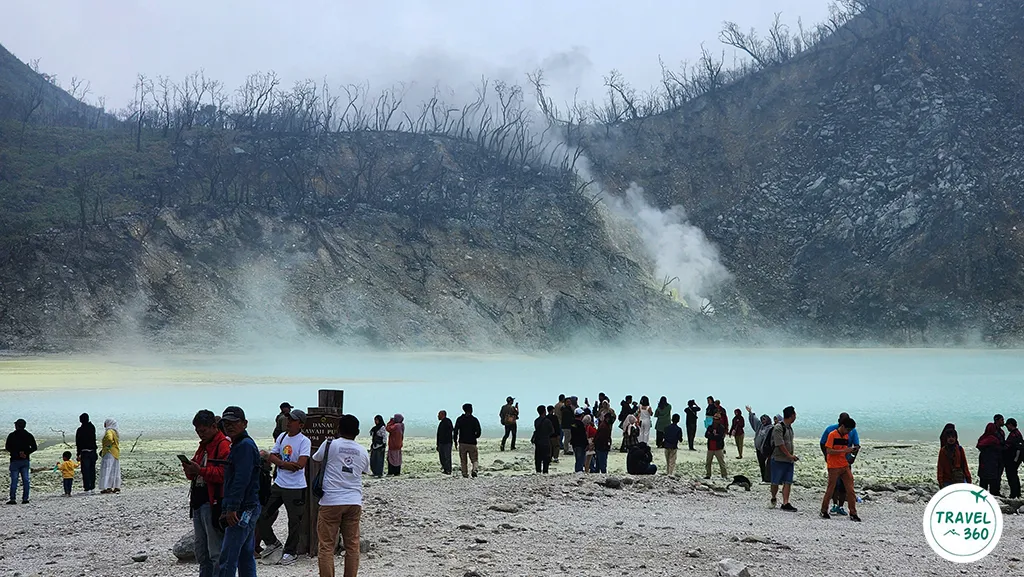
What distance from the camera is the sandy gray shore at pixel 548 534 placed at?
9.97m

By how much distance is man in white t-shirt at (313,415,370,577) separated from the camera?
849 centimetres

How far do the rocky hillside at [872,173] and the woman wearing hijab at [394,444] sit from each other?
2427 inches

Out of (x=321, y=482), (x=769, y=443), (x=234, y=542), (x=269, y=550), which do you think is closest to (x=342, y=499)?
(x=321, y=482)

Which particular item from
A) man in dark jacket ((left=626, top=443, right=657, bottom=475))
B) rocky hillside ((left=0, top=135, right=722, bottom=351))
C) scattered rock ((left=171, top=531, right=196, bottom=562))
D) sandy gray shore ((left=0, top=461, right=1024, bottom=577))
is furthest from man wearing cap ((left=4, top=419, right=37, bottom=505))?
rocky hillside ((left=0, top=135, right=722, bottom=351))

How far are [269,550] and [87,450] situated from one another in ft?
26.5

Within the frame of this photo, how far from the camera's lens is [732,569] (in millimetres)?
9383

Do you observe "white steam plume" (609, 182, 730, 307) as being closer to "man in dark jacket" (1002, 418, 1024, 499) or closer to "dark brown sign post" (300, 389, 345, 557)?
"man in dark jacket" (1002, 418, 1024, 499)

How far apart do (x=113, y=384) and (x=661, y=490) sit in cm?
3831

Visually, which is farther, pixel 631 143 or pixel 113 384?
pixel 631 143

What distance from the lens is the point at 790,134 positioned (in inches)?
3526

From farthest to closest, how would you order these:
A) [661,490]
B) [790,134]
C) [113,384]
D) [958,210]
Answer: [790,134] < [958,210] < [113,384] < [661,490]

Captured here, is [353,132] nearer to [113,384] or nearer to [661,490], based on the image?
[113,384]

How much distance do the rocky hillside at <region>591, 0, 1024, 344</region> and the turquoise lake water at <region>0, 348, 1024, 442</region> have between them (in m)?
9.03

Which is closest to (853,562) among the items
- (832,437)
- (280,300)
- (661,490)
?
(832,437)
